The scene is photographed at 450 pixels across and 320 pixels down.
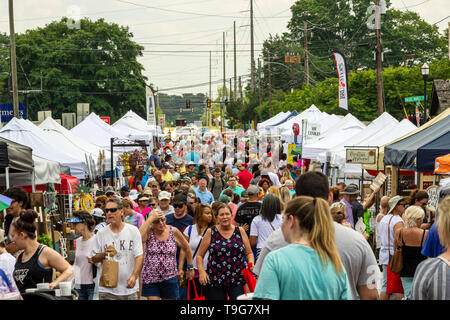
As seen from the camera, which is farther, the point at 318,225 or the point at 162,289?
the point at 162,289

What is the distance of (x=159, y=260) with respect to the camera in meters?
8.30

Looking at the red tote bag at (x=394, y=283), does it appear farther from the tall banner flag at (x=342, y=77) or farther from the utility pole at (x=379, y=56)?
the tall banner flag at (x=342, y=77)

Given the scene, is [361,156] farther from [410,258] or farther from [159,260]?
[159,260]

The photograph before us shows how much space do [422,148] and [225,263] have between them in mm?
5689

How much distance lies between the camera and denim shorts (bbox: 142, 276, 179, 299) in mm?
8297

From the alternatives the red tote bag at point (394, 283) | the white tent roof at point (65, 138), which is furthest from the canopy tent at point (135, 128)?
the red tote bag at point (394, 283)

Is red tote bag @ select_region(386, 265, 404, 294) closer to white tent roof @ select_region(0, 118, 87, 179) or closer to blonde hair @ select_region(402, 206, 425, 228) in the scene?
blonde hair @ select_region(402, 206, 425, 228)

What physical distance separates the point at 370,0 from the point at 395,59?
7.07 m

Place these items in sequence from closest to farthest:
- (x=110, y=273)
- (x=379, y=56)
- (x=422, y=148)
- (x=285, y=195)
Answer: (x=110, y=273) < (x=285, y=195) < (x=422, y=148) < (x=379, y=56)

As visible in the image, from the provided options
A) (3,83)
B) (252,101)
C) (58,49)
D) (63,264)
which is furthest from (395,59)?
(63,264)

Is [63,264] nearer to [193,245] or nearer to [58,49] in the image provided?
[193,245]

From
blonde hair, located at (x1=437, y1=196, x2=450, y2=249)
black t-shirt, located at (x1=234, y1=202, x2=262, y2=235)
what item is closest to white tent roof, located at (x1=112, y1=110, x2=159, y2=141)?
black t-shirt, located at (x1=234, y1=202, x2=262, y2=235)

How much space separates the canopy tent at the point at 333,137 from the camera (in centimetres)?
2256

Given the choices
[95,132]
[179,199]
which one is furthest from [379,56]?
[179,199]
